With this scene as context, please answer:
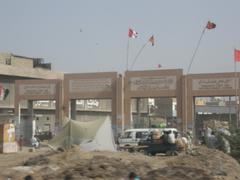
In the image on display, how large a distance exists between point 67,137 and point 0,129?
7.04 m

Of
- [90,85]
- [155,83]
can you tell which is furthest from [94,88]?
[155,83]

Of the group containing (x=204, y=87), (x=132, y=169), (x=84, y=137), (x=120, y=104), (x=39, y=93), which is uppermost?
(x=204, y=87)

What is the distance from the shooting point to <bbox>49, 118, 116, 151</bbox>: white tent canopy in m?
34.0

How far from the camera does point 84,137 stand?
34.1 meters

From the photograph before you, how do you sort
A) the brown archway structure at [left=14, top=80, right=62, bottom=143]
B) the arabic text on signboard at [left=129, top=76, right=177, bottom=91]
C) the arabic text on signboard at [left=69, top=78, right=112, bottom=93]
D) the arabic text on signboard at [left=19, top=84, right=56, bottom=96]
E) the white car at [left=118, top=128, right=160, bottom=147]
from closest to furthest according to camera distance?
the white car at [left=118, top=128, right=160, bottom=147] → the arabic text on signboard at [left=129, top=76, right=177, bottom=91] → the arabic text on signboard at [left=69, top=78, right=112, bottom=93] → the brown archway structure at [left=14, top=80, right=62, bottom=143] → the arabic text on signboard at [left=19, top=84, right=56, bottom=96]

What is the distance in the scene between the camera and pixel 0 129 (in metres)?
39.2

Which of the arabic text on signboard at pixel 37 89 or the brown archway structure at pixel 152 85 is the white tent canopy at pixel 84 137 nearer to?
the brown archway structure at pixel 152 85

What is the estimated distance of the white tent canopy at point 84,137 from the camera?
34.0 m

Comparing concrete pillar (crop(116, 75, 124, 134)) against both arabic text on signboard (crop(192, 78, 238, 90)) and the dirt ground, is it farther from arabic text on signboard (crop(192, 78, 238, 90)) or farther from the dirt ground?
the dirt ground

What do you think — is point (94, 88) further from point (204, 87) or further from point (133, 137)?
point (204, 87)

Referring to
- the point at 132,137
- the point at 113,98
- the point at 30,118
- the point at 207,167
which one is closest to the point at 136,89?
the point at 113,98

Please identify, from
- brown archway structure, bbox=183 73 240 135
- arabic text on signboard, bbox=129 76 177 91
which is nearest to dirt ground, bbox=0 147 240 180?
brown archway structure, bbox=183 73 240 135

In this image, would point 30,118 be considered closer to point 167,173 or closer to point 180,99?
point 180,99

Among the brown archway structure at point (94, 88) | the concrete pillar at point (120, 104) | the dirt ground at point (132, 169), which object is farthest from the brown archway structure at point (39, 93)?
the dirt ground at point (132, 169)
